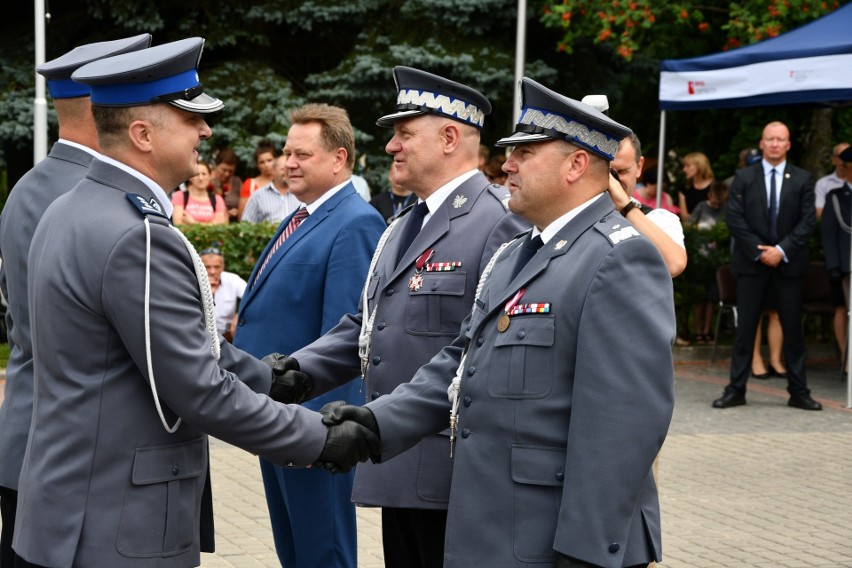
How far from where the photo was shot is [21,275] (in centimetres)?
427

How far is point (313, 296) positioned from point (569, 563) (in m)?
2.44

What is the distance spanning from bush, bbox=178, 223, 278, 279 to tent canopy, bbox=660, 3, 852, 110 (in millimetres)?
4207

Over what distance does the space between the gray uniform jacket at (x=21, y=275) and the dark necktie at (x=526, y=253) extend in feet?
5.21

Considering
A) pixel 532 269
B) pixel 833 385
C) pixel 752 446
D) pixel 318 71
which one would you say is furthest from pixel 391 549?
pixel 318 71

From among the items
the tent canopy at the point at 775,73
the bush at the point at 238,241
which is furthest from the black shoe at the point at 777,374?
the bush at the point at 238,241

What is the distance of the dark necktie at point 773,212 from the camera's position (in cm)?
1128

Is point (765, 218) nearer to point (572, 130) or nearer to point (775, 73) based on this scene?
point (775, 73)

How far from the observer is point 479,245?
469cm

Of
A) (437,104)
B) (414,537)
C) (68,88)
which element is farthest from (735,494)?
(68,88)

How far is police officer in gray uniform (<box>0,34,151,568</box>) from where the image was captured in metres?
4.20

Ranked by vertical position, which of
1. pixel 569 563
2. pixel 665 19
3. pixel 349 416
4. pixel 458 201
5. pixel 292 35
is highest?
pixel 665 19

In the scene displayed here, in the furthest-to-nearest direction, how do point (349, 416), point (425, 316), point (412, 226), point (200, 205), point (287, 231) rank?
point (200, 205), point (287, 231), point (412, 226), point (425, 316), point (349, 416)

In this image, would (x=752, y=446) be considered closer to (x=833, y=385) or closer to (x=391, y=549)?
(x=833, y=385)

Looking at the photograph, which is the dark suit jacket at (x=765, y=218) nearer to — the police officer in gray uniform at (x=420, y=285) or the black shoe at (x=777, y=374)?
the black shoe at (x=777, y=374)
